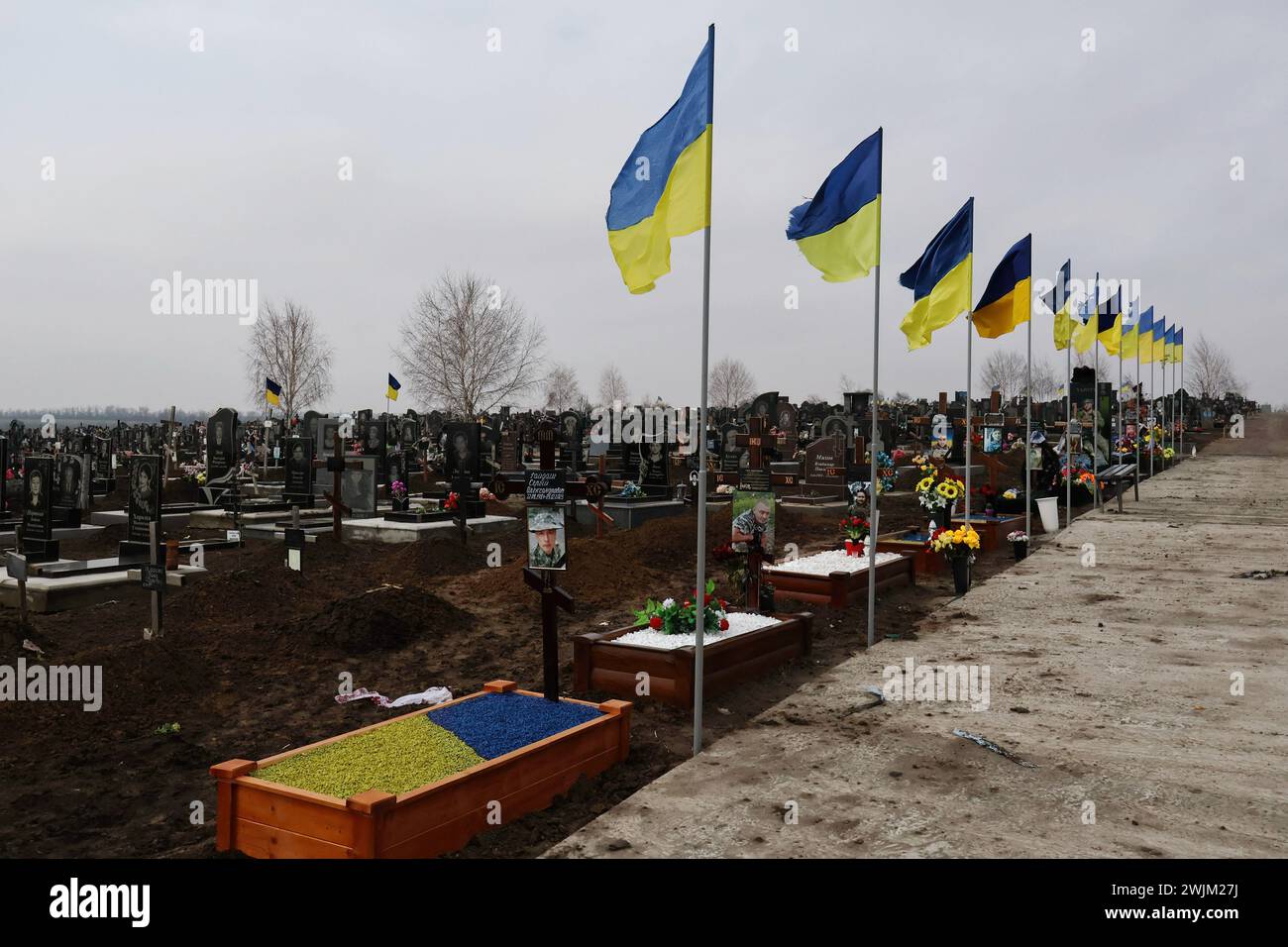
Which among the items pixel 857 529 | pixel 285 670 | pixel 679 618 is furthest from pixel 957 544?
pixel 285 670

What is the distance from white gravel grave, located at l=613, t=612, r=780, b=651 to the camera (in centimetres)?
831

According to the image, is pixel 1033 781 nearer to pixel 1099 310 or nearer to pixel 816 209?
pixel 816 209

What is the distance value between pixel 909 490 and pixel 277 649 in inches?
944

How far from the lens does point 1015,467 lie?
28484 millimetres

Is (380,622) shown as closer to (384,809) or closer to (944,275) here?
(384,809)

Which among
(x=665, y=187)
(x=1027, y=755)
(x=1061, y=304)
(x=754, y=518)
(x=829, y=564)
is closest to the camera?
(x=1027, y=755)

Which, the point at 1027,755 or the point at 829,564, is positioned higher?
the point at 829,564

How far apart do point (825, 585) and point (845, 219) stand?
5349mm

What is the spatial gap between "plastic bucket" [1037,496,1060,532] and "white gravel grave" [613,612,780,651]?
43.7ft

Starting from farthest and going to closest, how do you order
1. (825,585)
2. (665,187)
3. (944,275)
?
(944,275) → (825,585) → (665,187)

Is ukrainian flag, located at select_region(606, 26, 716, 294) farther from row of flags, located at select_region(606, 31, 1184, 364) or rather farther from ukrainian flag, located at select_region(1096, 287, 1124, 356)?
ukrainian flag, located at select_region(1096, 287, 1124, 356)

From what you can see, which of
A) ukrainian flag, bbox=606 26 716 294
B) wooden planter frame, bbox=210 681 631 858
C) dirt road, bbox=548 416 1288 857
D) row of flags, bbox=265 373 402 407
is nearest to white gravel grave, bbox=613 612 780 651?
dirt road, bbox=548 416 1288 857

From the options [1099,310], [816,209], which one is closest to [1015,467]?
[1099,310]

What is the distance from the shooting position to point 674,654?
7.91 meters
